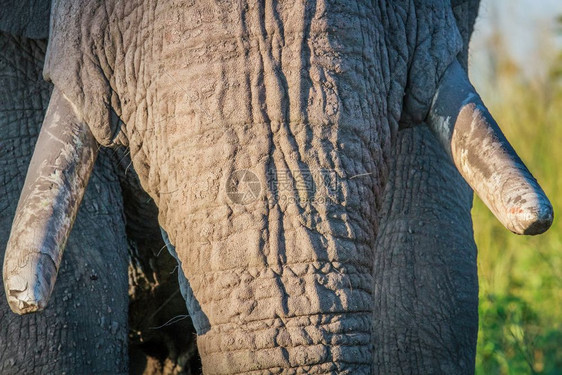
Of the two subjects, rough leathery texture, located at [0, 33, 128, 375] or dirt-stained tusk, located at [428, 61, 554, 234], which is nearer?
dirt-stained tusk, located at [428, 61, 554, 234]

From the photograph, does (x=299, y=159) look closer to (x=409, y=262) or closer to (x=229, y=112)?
(x=229, y=112)

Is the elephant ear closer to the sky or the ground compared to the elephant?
closer to the sky

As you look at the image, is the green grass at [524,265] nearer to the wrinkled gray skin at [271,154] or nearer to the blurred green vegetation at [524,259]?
the blurred green vegetation at [524,259]

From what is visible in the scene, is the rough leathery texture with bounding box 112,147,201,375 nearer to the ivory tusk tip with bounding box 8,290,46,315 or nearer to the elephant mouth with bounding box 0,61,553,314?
the elephant mouth with bounding box 0,61,553,314

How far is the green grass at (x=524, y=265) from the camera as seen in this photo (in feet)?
18.0

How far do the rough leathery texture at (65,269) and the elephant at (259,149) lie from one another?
415 mm

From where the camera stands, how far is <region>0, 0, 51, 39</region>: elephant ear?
3504mm

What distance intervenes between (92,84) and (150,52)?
217 mm

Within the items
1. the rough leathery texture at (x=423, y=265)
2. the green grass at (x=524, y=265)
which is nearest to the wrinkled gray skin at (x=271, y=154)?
the rough leathery texture at (x=423, y=265)

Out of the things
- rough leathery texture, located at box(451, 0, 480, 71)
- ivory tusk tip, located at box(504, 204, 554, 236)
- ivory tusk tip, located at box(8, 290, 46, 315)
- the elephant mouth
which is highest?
rough leathery texture, located at box(451, 0, 480, 71)

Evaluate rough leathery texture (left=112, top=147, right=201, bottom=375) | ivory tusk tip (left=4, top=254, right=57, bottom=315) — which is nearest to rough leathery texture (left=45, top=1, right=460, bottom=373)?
ivory tusk tip (left=4, top=254, right=57, bottom=315)

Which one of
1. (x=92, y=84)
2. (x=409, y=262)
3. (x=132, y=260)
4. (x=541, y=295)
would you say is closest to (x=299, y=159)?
(x=92, y=84)

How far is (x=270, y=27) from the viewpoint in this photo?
116 inches

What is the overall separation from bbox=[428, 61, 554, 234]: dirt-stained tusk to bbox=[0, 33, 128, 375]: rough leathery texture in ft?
3.48
